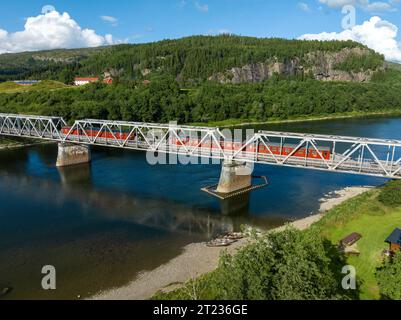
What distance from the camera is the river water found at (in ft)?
111

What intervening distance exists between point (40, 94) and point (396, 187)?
12261 centimetres

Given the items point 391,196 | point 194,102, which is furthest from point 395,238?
point 194,102

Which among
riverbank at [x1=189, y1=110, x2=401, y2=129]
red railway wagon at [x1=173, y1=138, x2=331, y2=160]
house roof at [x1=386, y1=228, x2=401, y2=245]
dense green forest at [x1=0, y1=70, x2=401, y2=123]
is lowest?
house roof at [x1=386, y1=228, x2=401, y2=245]

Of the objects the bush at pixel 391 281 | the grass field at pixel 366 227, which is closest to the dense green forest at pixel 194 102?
the grass field at pixel 366 227

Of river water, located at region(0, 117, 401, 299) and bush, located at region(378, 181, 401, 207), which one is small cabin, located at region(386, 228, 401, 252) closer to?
bush, located at region(378, 181, 401, 207)

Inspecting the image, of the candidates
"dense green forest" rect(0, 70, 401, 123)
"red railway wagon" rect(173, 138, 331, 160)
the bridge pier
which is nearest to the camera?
"red railway wagon" rect(173, 138, 331, 160)

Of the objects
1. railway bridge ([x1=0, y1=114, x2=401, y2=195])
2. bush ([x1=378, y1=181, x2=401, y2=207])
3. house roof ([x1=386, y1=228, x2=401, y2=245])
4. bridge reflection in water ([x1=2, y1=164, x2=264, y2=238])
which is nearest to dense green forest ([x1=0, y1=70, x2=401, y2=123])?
railway bridge ([x1=0, y1=114, x2=401, y2=195])

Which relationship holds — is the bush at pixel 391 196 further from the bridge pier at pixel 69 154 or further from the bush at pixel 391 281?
the bridge pier at pixel 69 154

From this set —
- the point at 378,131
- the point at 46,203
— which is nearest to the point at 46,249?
the point at 46,203

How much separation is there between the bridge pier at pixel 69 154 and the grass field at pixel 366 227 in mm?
51047

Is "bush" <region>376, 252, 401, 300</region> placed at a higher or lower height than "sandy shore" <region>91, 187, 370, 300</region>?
higher

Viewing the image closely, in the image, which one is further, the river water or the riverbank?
the riverbank

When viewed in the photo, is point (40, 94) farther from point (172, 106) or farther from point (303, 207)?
point (303, 207)

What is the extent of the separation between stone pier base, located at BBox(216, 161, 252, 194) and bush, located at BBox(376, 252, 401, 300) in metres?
29.2
